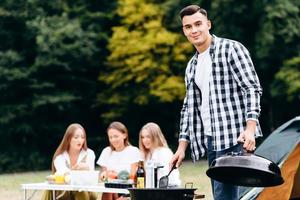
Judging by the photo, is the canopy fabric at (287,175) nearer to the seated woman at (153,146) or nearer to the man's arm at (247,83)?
the seated woman at (153,146)

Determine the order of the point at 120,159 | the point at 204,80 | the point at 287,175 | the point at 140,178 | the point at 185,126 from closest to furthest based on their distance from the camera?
the point at 204,80 → the point at 185,126 → the point at 140,178 → the point at 287,175 → the point at 120,159

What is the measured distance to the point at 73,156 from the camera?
6516mm

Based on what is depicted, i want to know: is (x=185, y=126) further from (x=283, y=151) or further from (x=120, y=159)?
(x=120, y=159)

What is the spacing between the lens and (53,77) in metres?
20.9

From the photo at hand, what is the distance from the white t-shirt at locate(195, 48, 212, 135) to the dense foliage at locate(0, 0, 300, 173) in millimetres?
15472

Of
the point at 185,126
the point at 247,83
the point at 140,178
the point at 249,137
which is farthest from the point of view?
the point at 140,178

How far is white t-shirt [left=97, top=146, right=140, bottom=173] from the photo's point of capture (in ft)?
21.0

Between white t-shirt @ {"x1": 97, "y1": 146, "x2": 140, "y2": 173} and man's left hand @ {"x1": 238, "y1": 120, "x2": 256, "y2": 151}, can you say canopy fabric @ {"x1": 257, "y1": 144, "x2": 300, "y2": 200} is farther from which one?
man's left hand @ {"x1": 238, "y1": 120, "x2": 256, "y2": 151}

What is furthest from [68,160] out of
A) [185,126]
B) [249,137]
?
[249,137]

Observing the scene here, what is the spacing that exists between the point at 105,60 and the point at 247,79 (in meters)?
18.2

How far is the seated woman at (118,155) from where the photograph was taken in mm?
6379

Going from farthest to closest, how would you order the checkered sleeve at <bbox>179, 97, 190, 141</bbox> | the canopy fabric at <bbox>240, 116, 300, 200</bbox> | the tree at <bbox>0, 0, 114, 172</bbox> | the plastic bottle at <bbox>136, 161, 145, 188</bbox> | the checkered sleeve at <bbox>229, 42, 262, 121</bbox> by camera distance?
the tree at <bbox>0, 0, 114, 172</bbox> → the canopy fabric at <bbox>240, 116, 300, 200</bbox> → the plastic bottle at <bbox>136, 161, 145, 188</bbox> → the checkered sleeve at <bbox>179, 97, 190, 141</bbox> → the checkered sleeve at <bbox>229, 42, 262, 121</bbox>

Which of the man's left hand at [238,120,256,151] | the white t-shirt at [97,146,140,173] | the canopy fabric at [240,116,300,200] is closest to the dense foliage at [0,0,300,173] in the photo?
the canopy fabric at [240,116,300,200]

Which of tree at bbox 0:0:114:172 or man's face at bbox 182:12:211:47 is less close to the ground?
tree at bbox 0:0:114:172
